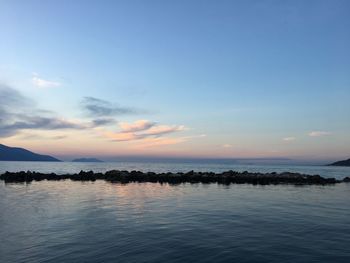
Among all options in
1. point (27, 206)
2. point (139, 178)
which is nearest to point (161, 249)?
point (27, 206)

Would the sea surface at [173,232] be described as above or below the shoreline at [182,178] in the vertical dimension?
below

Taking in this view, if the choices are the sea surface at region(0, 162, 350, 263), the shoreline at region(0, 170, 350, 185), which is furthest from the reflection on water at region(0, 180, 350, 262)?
the shoreline at region(0, 170, 350, 185)

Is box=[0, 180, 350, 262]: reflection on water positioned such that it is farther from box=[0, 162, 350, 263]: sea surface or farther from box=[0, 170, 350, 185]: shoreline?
box=[0, 170, 350, 185]: shoreline

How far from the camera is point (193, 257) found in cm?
1630

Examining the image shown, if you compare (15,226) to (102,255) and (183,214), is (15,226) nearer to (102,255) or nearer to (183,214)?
(102,255)

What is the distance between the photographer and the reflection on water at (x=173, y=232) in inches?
655

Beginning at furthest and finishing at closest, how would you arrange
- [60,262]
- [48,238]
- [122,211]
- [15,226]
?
[122,211], [15,226], [48,238], [60,262]

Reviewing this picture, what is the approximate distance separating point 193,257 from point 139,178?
5746cm

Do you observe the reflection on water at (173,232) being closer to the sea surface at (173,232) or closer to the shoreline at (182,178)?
the sea surface at (173,232)

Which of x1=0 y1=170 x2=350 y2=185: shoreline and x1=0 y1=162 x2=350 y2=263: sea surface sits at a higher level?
x1=0 y1=170 x2=350 y2=185: shoreline

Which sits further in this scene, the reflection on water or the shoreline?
the shoreline

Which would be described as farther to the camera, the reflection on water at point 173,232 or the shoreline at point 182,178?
the shoreline at point 182,178

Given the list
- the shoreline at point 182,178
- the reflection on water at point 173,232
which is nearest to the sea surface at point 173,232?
the reflection on water at point 173,232

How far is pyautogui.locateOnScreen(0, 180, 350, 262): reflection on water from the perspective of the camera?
16.6 meters
